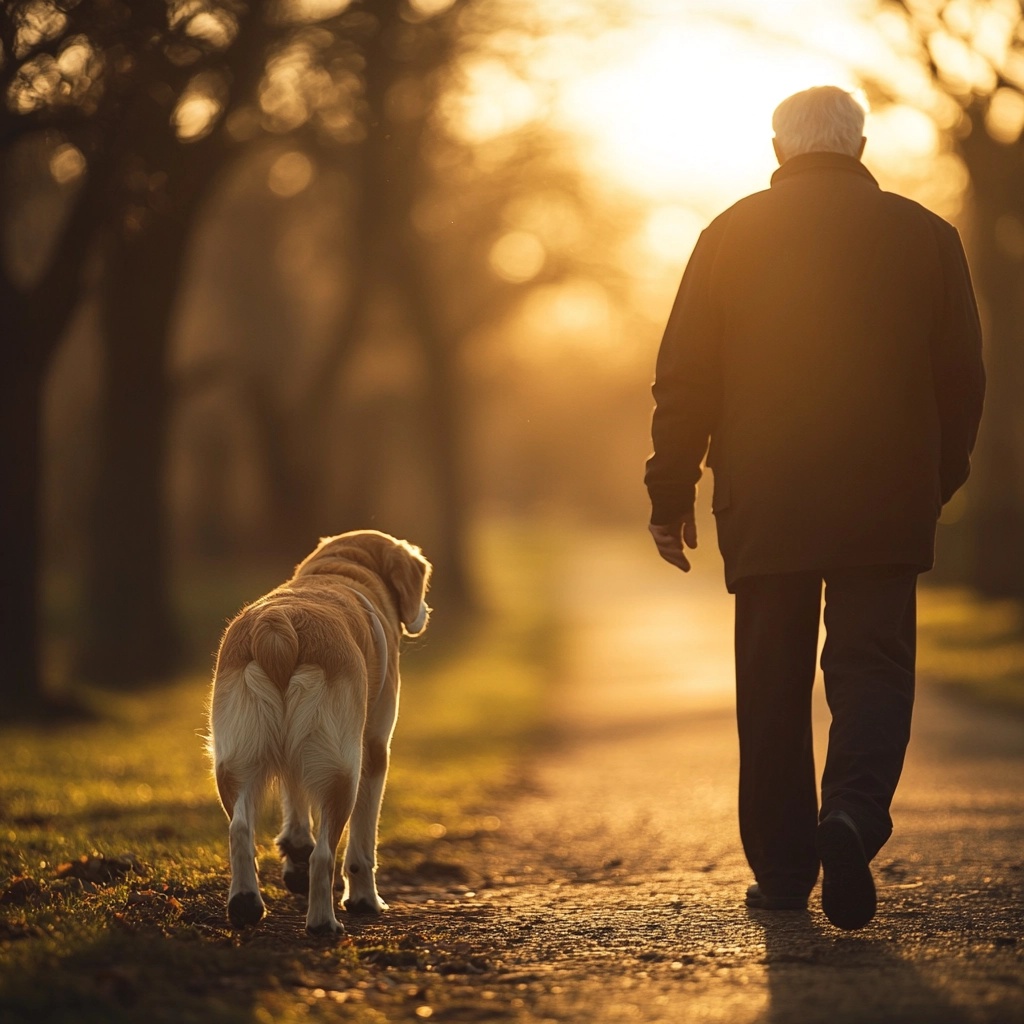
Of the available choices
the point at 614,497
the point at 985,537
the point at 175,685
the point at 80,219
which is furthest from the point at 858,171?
the point at 614,497

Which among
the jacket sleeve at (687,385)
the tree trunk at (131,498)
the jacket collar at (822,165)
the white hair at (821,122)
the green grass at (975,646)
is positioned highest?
the white hair at (821,122)

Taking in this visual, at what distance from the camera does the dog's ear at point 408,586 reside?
5.80m

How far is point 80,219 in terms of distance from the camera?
471 inches

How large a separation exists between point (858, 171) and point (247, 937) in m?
3.02

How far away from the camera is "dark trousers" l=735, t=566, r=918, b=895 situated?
4.58 meters

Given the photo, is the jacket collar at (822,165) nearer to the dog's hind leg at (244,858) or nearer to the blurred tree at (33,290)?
the dog's hind leg at (244,858)

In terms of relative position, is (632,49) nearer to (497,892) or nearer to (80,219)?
(80,219)

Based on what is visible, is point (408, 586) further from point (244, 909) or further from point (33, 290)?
point (33, 290)

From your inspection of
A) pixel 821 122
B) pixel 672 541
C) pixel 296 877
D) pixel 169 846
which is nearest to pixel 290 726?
pixel 296 877

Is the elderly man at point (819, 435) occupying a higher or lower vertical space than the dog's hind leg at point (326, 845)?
higher

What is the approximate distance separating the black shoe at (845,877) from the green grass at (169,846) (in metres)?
1.30

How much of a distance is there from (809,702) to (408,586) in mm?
1602

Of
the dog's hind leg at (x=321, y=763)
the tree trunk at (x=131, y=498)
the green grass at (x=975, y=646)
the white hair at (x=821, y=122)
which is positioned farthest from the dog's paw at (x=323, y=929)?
the tree trunk at (x=131, y=498)

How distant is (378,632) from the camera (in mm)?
5363
